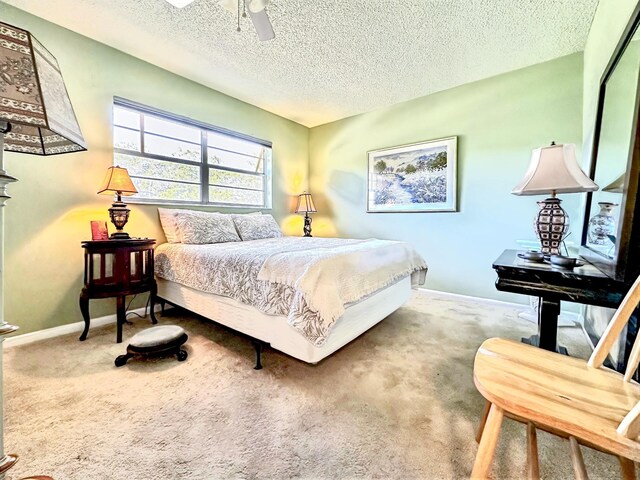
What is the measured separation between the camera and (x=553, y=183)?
1416 mm

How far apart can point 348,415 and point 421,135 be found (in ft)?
11.5

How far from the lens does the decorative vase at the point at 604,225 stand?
1382 millimetres

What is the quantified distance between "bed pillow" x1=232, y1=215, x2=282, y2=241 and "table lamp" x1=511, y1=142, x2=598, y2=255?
106 inches

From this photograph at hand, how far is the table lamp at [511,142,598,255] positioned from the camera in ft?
4.55

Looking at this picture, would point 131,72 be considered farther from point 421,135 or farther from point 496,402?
point 496,402

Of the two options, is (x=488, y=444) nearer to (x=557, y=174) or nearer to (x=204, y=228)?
(x=557, y=174)

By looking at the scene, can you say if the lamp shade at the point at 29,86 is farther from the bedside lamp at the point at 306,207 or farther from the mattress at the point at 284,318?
the bedside lamp at the point at 306,207

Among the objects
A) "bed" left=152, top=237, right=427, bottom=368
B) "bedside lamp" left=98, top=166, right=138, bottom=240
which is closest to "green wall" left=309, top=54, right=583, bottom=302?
"bed" left=152, top=237, right=427, bottom=368

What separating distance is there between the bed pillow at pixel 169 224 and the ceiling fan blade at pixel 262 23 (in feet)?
6.39

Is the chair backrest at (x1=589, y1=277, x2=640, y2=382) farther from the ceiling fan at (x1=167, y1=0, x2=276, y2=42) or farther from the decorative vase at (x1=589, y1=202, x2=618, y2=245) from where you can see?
the ceiling fan at (x1=167, y1=0, x2=276, y2=42)

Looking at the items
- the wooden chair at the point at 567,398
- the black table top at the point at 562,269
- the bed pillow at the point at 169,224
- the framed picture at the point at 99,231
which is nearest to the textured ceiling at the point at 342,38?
the bed pillow at the point at 169,224

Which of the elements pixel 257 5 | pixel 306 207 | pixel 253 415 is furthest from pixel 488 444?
pixel 306 207

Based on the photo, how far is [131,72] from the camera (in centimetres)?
273

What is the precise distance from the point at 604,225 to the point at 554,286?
62 centimetres
